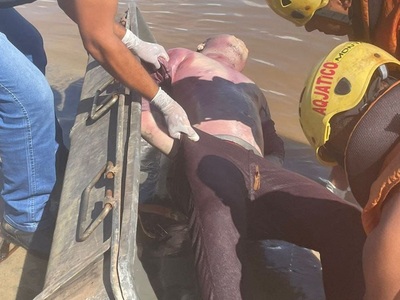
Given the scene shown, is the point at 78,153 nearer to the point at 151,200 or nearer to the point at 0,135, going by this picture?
the point at 0,135

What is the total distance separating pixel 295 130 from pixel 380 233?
3.56 meters

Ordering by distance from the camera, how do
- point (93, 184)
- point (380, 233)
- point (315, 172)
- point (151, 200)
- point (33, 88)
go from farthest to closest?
point (315, 172) < point (151, 200) < point (33, 88) < point (93, 184) < point (380, 233)

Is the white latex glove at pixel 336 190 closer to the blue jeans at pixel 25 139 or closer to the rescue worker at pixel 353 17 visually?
the rescue worker at pixel 353 17

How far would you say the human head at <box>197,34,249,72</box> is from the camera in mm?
4578

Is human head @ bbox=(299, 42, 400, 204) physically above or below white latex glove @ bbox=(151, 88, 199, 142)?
above

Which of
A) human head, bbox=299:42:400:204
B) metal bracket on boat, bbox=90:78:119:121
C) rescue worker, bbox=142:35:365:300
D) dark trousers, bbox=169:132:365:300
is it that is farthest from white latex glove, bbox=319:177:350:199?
human head, bbox=299:42:400:204

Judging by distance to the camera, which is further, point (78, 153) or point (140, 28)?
point (140, 28)

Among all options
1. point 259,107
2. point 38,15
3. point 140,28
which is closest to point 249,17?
point 38,15

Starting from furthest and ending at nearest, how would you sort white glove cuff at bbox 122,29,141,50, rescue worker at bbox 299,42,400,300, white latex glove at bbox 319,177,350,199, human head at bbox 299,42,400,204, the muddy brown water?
the muddy brown water, white latex glove at bbox 319,177,350,199, white glove cuff at bbox 122,29,141,50, human head at bbox 299,42,400,204, rescue worker at bbox 299,42,400,300

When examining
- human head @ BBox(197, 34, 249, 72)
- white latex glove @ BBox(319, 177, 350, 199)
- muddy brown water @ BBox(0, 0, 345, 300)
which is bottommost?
muddy brown water @ BBox(0, 0, 345, 300)

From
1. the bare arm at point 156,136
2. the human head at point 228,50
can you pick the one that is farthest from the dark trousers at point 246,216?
the human head at point 228,50

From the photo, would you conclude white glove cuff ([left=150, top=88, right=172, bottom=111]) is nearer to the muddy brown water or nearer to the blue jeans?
the blue jeans

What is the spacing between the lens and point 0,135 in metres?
2.99

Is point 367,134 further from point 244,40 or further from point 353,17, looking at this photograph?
point 244,40
